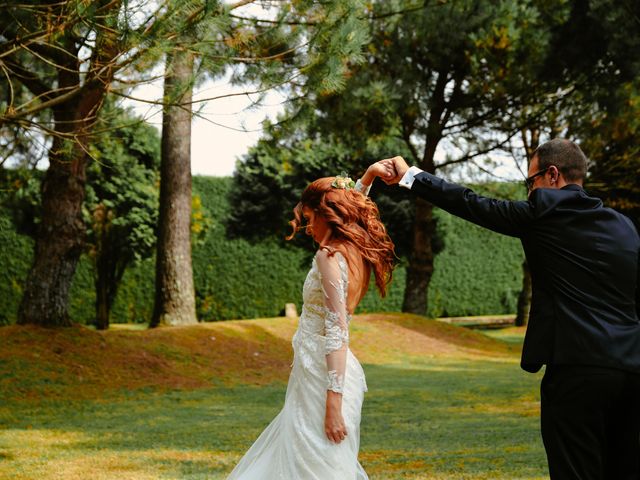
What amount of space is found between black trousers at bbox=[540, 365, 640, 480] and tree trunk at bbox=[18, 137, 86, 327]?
9209 millimetres

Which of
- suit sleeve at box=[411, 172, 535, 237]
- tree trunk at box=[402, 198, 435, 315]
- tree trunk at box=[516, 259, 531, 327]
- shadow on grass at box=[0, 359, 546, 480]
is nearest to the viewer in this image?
suit sleeve at box=[411, 172, 535, 237]

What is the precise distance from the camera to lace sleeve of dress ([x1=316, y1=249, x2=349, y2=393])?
3.06 m

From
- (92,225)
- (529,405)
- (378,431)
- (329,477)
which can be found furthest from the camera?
(92,225)

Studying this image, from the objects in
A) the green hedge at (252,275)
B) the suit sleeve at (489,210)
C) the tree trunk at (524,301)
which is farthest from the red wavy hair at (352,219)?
the tree trunk at (524,301)

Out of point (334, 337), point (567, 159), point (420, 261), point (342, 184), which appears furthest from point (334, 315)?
point (420, 261)

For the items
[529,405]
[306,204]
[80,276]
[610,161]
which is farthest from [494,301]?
[306,204]

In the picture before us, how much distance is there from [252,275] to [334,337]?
17739mm

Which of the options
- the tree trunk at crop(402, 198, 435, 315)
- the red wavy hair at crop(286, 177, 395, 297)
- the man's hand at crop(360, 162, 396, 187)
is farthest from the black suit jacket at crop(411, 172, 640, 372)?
the tree trunk at crop(402, 198, 435, 315)

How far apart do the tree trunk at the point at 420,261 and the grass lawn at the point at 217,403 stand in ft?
7.25

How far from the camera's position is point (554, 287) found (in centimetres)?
275

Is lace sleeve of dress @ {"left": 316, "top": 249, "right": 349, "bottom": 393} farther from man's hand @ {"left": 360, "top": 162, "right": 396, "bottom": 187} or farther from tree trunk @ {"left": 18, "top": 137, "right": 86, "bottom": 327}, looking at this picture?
tree trunk @ {"left": 18, "top": 137, "right": 86, "bottom": 327}

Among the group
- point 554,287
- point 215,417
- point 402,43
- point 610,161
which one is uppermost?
point 402,43

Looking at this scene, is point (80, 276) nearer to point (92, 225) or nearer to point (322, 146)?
point (92, 225)

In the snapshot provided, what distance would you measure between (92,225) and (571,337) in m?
14.7
